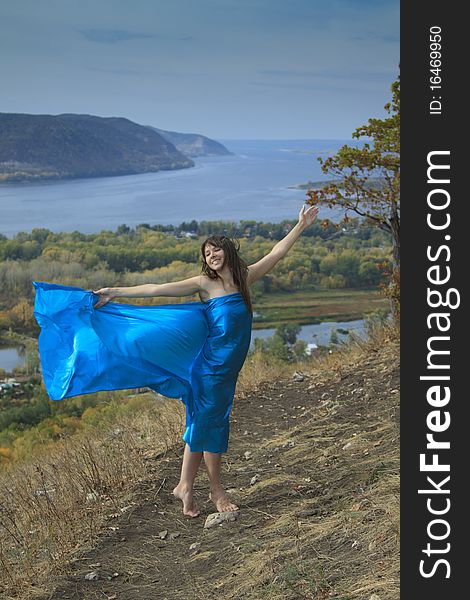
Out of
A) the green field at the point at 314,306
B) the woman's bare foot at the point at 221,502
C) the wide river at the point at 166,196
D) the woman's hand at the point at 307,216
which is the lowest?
the green field at the point at 314,306

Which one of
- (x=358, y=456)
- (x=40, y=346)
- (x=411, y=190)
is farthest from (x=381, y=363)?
(x=411, y=190)

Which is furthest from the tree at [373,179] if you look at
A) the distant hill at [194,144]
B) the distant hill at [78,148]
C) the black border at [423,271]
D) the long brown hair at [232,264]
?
the distant hill at [194,144]

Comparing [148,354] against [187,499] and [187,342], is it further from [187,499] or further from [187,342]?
[187,499]

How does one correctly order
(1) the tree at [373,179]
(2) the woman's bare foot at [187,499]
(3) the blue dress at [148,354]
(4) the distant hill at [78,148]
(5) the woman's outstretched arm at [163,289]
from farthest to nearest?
(4) the distant hill at [78,148] → (1) the tree at [373,179] → (2) the woman's bare foot at [187,499] → (3) the blue dress at [148,354] → (5) the woman's outstretched arm at [163,289]

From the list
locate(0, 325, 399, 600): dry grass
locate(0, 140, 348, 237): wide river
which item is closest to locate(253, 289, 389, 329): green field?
locate(0, 140, 348, 237): wide river

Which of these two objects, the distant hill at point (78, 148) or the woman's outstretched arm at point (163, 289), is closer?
the woman's outstretched arm at point (163, 289)

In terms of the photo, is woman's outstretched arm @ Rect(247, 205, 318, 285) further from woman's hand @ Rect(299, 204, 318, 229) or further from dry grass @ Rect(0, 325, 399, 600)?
dry grass @ Rect(0, 325, 399, 600)

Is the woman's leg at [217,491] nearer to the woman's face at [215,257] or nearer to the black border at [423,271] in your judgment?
the woman's face at [215,257]
